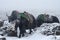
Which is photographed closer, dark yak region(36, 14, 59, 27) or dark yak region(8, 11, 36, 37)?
dark yak region(8, 11, 36, 37)

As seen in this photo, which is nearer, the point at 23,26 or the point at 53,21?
the point at 23,26

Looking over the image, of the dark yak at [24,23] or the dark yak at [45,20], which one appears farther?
the dark yak at [45,20]

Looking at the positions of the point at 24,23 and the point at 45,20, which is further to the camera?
the point at 45,20

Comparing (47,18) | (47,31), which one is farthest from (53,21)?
(47,31)

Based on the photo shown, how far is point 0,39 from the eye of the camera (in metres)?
5.62

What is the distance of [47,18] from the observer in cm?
780

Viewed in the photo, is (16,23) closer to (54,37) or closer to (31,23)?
(31,23)

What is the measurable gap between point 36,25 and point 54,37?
1799mm

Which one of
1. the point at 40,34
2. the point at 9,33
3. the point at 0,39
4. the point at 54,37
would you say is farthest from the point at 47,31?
the point at 0,39

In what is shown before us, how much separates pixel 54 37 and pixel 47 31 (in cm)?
74

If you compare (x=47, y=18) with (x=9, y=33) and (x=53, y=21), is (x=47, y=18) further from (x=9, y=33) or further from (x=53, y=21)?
(x=9, y=33)

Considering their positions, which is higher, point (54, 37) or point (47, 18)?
point (47, 18)

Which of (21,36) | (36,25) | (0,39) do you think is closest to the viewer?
(0,39)

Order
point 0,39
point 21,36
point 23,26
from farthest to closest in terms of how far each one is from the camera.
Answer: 1. point 23,26
2. point 21,36
3. point 0,39
